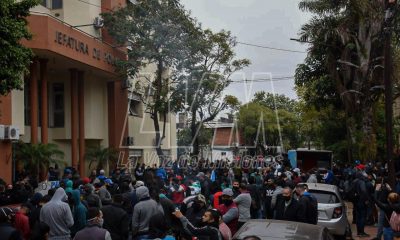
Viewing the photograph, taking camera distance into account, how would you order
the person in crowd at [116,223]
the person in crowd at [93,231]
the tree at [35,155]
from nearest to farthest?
the person in crowd at [93,231] → the person in crowd at [116,223] → the tree at [35,155]

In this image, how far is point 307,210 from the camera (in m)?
10.2

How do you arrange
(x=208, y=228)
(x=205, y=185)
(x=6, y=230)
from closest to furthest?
1. (x=6, y=230)
2. (x=208, y=228)
3. (x=205, y=185)

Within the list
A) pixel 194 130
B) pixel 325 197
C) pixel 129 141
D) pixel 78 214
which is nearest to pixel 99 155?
pixel 129 141

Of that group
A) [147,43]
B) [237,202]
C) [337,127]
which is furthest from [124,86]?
[237,202]

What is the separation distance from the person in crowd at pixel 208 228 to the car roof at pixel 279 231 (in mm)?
311

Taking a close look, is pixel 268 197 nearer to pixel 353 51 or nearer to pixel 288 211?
pixel 288 211

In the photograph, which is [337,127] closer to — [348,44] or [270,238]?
[348,44]

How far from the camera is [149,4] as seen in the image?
26188 mm

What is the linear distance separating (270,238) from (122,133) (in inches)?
939

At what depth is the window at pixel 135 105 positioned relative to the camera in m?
32.3

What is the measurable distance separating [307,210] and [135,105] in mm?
24769

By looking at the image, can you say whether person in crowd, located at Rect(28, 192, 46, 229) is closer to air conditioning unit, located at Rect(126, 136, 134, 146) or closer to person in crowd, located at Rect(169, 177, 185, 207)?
person in crowd, located at Rect(169, 177, 185, 207)

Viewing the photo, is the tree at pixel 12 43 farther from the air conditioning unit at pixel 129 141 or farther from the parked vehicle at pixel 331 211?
the air conditioning unit at pixel 129 141

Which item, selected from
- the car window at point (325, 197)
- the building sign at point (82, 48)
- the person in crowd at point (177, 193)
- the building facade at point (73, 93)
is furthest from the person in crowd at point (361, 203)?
the building sign at point (82, 48)
